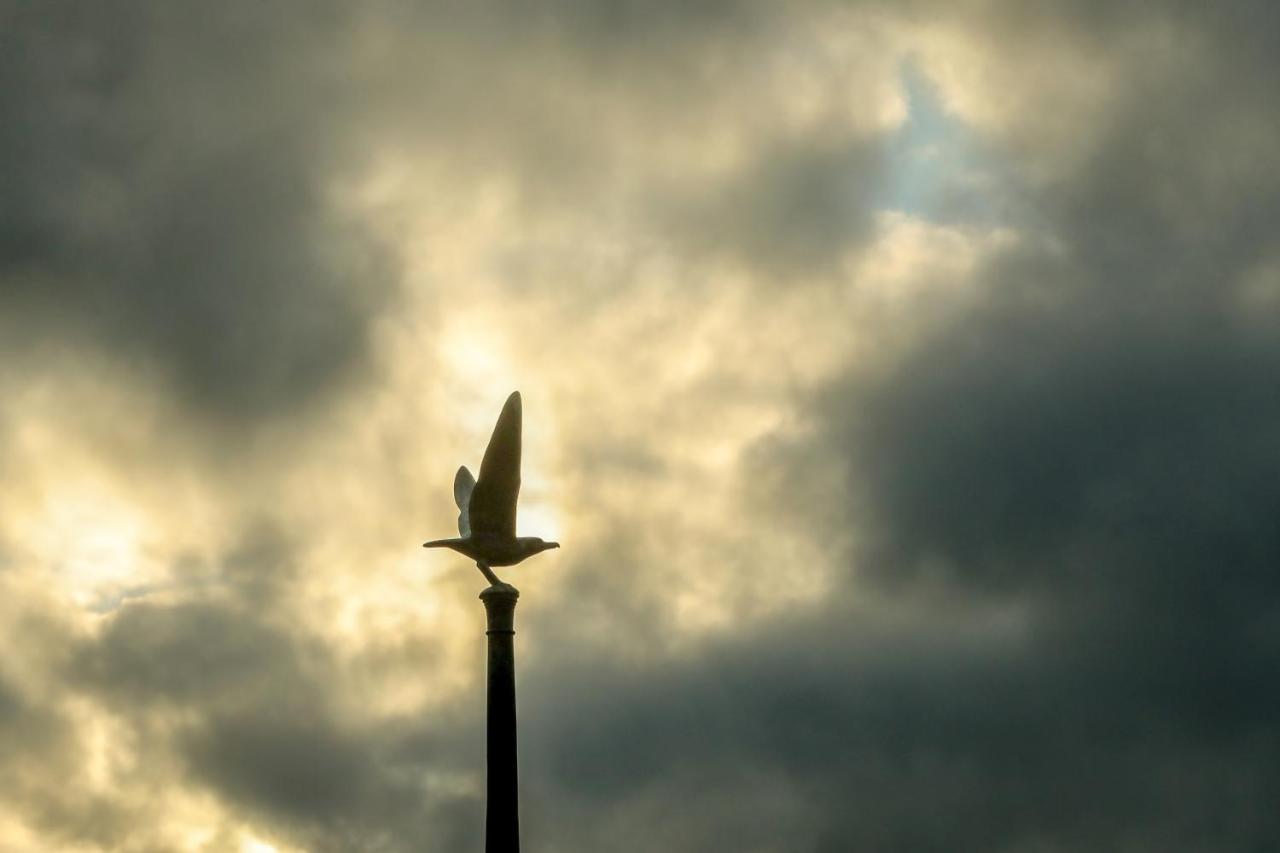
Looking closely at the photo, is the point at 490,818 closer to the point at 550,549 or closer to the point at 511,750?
the point at 511,750

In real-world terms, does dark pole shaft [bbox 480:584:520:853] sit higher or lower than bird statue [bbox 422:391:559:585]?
lower

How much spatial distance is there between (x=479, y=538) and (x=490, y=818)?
468cm

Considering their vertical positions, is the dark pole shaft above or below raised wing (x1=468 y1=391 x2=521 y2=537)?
below

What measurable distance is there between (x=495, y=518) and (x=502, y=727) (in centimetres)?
353

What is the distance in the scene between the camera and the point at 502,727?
30625mm

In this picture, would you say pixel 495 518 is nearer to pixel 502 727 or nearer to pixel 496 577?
pixel 496 577

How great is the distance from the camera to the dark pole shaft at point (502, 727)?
3019 cm

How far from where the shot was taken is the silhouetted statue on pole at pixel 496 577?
30.3 m

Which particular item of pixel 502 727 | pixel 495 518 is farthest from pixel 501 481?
pixel 502 727

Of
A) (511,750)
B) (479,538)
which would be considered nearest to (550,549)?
(479,538)

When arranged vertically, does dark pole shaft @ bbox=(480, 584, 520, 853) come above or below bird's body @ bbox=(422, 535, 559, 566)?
below

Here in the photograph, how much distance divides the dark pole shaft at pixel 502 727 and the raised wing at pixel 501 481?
109cm

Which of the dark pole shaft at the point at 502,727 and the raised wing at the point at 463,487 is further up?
the raised wing at the point at 463,487

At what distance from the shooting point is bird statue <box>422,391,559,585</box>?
30.6m
